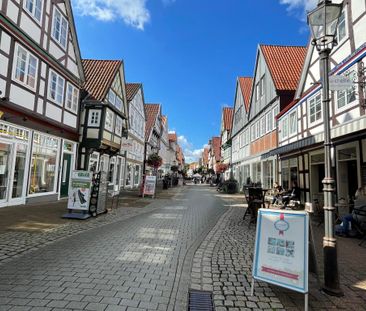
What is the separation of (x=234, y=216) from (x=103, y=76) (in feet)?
47.7

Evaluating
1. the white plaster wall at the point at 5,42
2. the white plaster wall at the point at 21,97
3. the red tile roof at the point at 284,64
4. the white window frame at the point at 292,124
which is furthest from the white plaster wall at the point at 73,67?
the white window frame at the point at 292,124

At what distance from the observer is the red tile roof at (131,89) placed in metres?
27.5

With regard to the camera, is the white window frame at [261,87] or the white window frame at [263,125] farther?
the white window frame at [261,87]

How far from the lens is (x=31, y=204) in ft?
39.9

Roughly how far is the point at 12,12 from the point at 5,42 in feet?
4.02

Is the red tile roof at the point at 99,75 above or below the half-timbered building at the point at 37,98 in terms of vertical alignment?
above

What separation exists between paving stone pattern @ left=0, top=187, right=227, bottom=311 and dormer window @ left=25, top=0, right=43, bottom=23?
31.8 feet

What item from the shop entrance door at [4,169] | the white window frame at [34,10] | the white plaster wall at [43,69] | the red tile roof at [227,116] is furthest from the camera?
the red tile roof at [227,116]

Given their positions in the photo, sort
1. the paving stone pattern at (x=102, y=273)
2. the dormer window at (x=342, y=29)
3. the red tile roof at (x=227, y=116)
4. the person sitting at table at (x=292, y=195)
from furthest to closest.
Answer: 1. the red tile roof at (x=227, y=116)
2. the person sitting at table at (x=292, y=195)
3. the dormer window at (x=342, y=29)
4. the paving stone pattern at (x=102, y=273)

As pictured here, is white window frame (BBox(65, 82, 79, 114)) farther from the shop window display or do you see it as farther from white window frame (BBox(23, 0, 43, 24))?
white window frame (BBox(23, 0, 43, 24))

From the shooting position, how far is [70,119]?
15758 millimetres

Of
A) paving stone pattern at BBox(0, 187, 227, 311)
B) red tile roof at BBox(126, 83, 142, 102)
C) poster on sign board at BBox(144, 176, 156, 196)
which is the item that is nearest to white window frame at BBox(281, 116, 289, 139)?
poster on sign board at BBox(144, 176, 156, 196)

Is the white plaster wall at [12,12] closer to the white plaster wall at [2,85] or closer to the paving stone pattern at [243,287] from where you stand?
the white plaster wall at [2,85]

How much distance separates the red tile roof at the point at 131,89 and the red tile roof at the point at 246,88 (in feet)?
35.9
